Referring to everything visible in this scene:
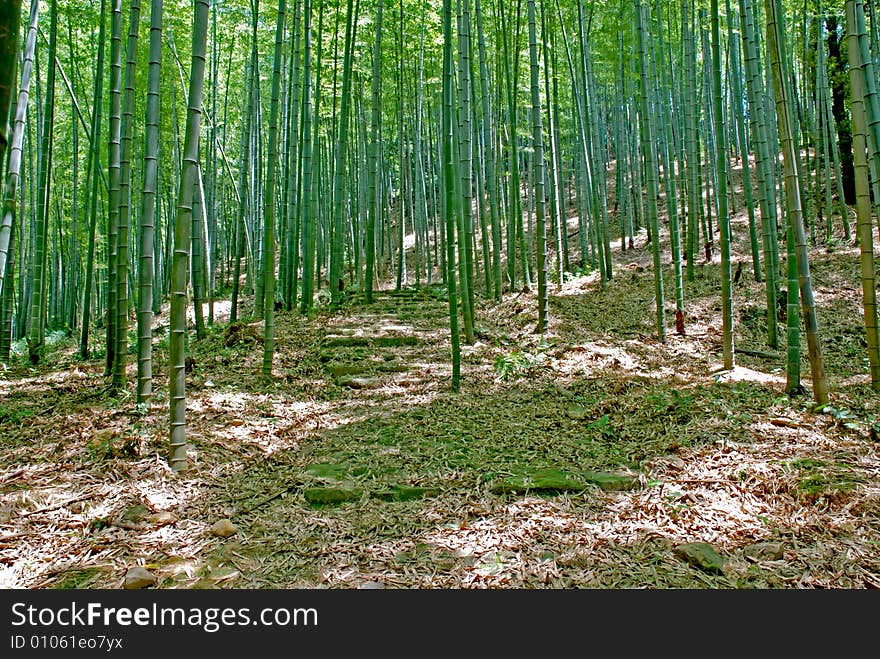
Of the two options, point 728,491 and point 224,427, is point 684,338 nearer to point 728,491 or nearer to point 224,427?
point 728,491

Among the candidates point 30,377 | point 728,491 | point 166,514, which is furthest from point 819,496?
point 30,377

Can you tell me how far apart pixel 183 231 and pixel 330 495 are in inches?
58.8

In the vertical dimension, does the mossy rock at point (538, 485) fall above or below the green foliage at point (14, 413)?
below

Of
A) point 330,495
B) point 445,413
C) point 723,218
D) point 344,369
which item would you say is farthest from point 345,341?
point 723,218

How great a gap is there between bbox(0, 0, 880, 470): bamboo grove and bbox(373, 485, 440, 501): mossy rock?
1.06 m

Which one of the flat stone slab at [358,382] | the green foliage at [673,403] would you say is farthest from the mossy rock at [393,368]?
the green foliage at [673,403]

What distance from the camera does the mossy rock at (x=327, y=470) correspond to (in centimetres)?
297

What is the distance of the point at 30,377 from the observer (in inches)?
205

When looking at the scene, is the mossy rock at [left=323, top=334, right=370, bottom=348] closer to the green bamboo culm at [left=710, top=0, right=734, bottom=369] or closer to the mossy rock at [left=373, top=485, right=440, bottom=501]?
the mossy rock at [left=373, top=485, right=440, bottom=501]

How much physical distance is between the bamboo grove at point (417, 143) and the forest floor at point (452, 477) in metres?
0.34

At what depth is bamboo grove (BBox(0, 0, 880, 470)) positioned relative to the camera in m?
3.43

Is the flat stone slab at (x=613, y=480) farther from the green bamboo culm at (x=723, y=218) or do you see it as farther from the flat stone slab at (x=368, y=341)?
the flat stone slab at (x=368, y=341)

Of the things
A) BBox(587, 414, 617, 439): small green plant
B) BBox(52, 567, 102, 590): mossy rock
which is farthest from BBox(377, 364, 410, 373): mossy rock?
BBox(52, 567, 102, 590): mossy rock

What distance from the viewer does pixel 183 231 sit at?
2768 mm
